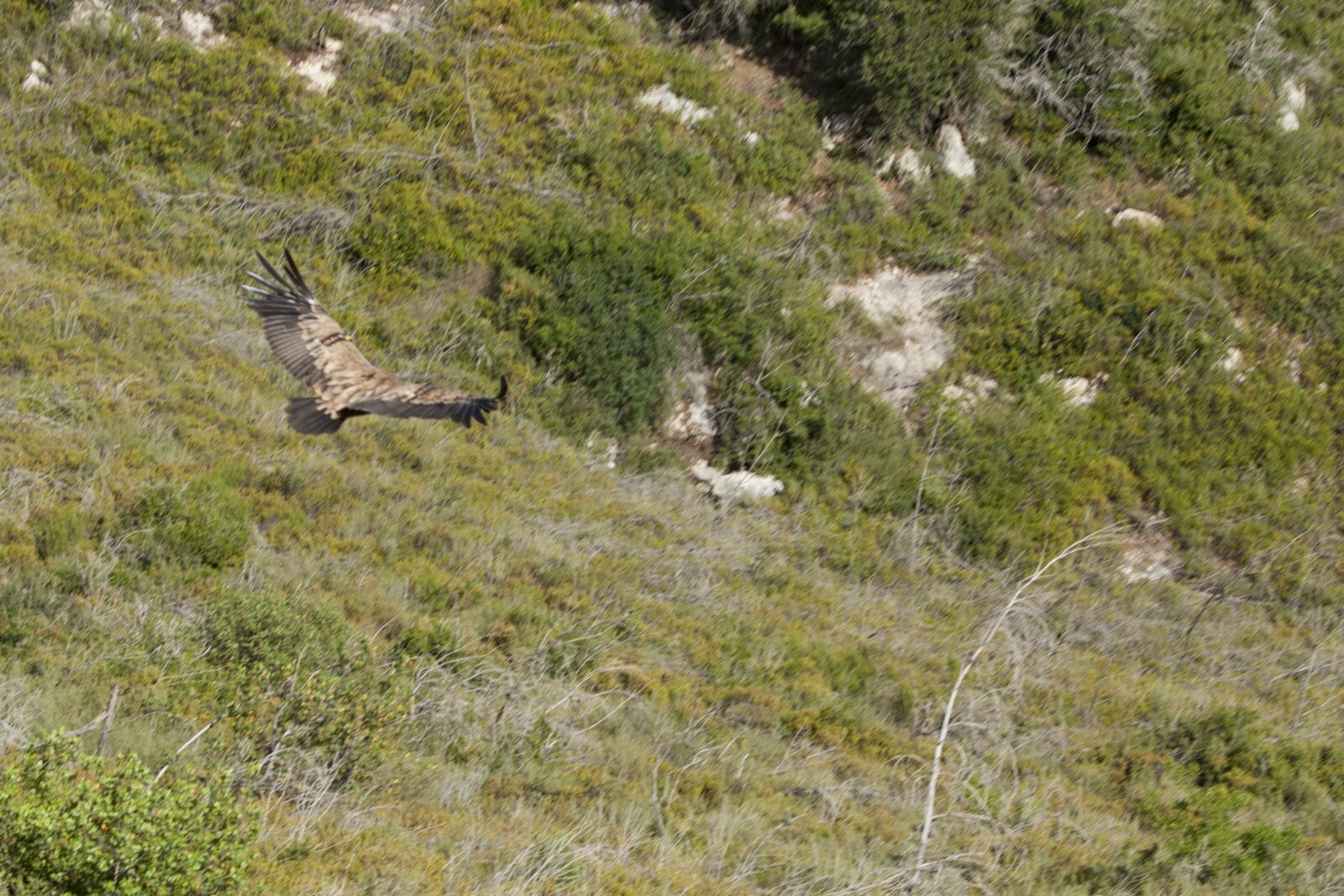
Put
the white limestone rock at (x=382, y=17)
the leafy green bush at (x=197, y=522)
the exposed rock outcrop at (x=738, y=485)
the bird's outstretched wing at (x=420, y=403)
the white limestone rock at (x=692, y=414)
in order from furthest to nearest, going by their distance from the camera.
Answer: the white limestone rock at (x=382, y=17) → the white limestone rock at (x=692, y=414) → the exposed rock outcrop at (x=738, y=485) → the leafy green bush at (x=197, y=522) → the bird's outstretched wing at (x=420, y=403)

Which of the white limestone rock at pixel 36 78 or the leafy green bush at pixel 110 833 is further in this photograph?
the white limestone rock at pixel 36 78

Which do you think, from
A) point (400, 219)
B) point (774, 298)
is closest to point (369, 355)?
point (400, 219)

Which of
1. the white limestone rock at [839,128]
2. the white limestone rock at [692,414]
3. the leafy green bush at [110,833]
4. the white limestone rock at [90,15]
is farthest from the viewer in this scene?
the white limestone rock at [839,128]

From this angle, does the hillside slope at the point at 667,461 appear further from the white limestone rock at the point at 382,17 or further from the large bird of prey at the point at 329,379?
the large bird of prey at the point at 329,379

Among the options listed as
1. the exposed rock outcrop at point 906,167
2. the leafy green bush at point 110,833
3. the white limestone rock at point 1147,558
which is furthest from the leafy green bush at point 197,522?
the exposed rock outcrop at point 906,167

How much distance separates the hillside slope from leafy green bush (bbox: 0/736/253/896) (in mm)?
20

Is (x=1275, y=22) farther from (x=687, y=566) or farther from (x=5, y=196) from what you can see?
(x=5, y=196)

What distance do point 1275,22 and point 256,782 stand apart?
18842 mm

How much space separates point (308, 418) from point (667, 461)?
6.91 metres

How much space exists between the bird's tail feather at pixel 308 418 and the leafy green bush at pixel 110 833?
80.2 inches

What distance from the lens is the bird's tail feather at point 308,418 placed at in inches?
243

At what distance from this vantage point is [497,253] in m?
13.4

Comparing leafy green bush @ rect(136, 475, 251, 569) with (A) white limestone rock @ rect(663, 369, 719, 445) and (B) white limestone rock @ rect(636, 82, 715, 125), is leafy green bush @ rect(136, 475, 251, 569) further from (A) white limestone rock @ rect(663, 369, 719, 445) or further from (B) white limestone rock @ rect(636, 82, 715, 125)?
(B) white limestone rock @ rect(636, 82, 715, 125)

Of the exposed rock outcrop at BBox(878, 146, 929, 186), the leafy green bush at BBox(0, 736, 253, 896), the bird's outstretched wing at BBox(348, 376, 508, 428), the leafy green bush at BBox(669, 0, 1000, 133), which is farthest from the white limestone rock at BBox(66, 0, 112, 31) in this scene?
the leafy green bush at BBox(0, 736, 253, 896)
